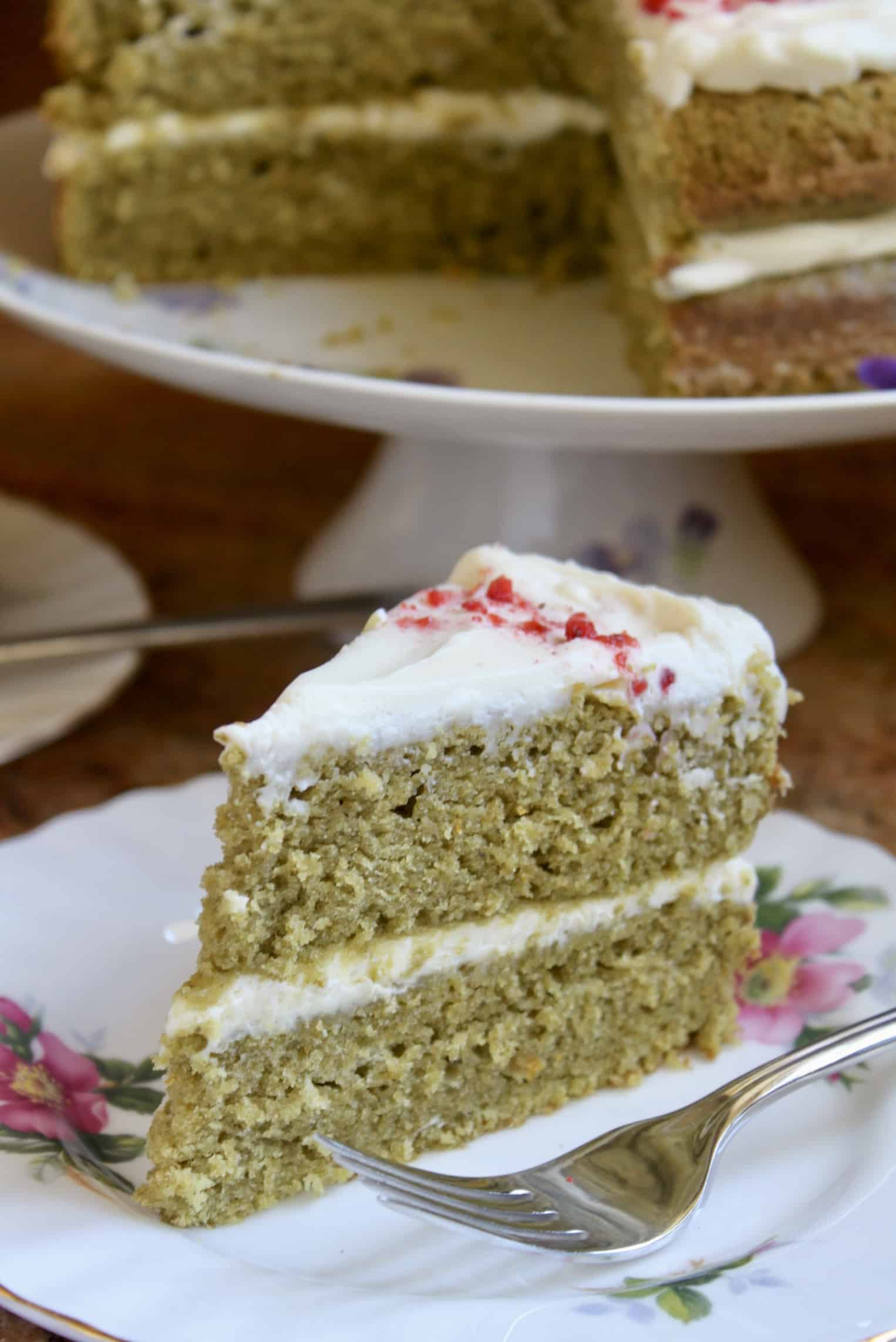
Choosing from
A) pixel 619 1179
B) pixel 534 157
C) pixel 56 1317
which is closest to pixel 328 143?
pixel 534 157

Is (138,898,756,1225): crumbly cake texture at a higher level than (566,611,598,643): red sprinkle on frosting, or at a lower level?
lower

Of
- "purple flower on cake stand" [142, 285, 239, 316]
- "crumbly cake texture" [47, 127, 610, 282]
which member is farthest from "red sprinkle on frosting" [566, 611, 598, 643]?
"crumbly cake texture" [47, 127, 610, 282]

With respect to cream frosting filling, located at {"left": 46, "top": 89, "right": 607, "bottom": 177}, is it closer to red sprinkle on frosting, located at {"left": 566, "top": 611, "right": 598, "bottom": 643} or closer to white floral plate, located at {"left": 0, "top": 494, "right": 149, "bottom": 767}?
white floral plate, located at {"left": 0, "top": 494, "right": 149, "bottom": 767}

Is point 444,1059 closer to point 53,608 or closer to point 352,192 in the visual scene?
point 53,608

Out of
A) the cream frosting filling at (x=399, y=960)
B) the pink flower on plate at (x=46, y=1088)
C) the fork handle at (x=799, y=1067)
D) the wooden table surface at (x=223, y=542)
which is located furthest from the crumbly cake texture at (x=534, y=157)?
the pink flower on plate at (x=46, y=1088)

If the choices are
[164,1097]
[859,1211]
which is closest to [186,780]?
[164,1097]
